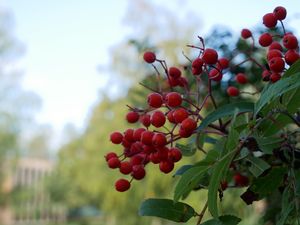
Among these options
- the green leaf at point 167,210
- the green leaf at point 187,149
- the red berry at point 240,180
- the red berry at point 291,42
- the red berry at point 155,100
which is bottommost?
the green leaf at point 167,210

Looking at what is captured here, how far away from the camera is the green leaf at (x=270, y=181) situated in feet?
2.01

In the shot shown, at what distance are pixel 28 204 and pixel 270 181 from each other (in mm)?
21406

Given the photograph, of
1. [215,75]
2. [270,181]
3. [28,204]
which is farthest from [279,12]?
[28,204]

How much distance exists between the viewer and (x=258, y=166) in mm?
601

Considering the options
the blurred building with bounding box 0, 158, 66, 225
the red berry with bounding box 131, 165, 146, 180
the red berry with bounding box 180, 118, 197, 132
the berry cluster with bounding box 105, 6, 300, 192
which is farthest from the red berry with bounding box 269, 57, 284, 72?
the blurred building with bounding box 0, 158, 66, 225

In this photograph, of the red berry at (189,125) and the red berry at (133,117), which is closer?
the red berry at (189,125)

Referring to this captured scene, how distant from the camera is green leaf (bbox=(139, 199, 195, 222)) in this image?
0.58 meters

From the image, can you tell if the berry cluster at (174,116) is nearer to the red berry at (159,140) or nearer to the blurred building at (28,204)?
the red berry at (159,140)

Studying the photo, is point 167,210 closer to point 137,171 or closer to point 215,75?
point 137,171

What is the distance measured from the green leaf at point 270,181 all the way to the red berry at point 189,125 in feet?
0.45

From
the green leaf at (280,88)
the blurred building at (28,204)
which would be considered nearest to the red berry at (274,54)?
the green leaf at (280,88)

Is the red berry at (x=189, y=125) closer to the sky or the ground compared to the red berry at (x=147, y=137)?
closer to the sky

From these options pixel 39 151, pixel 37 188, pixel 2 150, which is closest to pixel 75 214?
pixel 37 188

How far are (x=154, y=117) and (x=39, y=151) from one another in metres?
34.7
